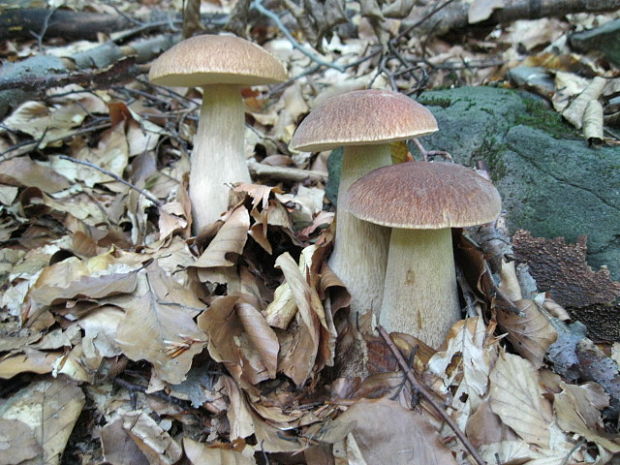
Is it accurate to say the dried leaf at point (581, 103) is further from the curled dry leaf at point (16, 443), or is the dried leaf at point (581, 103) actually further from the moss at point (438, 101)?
the curled dry leaf at point (16, 443)

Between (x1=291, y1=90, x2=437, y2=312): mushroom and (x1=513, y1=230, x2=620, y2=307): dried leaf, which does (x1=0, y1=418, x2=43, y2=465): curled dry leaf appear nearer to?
(x1=291, y1=90, x2=437, y2=312): mushroom

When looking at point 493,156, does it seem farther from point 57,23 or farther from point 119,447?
point 57,23

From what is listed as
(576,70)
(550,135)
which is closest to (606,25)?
(576,70)

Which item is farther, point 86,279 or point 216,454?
point 86,279

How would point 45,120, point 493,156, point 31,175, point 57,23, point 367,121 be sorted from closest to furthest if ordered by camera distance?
point 367,121
point 493,156
point 31,175
point 45,120
point 57,23

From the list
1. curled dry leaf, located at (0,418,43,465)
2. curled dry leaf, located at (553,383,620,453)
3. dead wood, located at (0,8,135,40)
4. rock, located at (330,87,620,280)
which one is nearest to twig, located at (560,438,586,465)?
curled dry leaf, located at (553,383,620,453)

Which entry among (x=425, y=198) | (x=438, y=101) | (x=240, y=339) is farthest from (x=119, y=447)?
(x=438, y=101)

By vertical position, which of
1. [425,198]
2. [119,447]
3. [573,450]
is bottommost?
[119,447]
